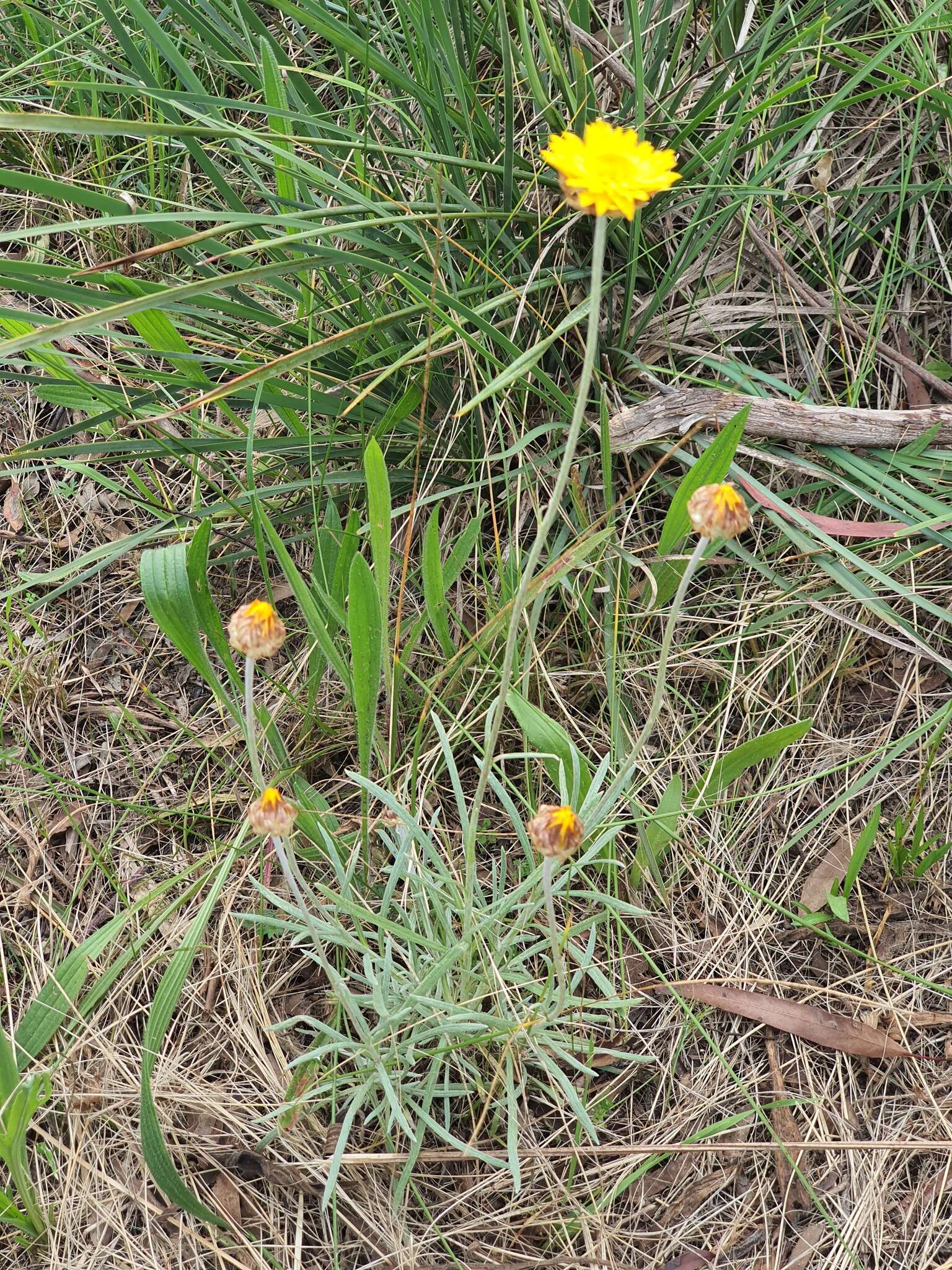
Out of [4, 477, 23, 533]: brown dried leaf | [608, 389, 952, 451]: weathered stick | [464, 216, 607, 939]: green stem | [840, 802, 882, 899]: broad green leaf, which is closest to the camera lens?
[464, 216, 607, 939]: green stem

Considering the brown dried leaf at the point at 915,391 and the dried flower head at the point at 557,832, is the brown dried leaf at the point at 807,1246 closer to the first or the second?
the dried flower head at the point at 557,832

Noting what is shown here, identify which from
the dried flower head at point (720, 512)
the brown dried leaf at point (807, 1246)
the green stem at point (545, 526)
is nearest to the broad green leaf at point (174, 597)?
the green stem at point (545, 526)

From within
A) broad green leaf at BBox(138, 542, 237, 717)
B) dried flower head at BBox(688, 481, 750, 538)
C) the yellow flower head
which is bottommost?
broad green leaf at BBox(138, 542, 237, 717)

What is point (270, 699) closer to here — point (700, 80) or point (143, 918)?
point (143, 918)

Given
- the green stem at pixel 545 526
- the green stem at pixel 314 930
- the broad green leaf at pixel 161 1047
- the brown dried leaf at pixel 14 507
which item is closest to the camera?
the green stem at pixel 545 526

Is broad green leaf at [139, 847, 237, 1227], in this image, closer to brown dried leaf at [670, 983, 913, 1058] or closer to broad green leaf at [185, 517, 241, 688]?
broad green leaf at [185, 517, 241, 688]

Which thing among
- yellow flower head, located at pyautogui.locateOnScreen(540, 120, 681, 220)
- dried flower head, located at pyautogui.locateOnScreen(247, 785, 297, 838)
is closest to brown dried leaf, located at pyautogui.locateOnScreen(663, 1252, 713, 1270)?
dried flower head, located at pyautogui.locateOnScreen(247, 785, 297, 838)

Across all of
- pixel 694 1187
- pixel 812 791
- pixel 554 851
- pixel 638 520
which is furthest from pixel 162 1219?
pixel 638 520

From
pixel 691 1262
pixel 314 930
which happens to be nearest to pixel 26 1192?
pixel 314 930
